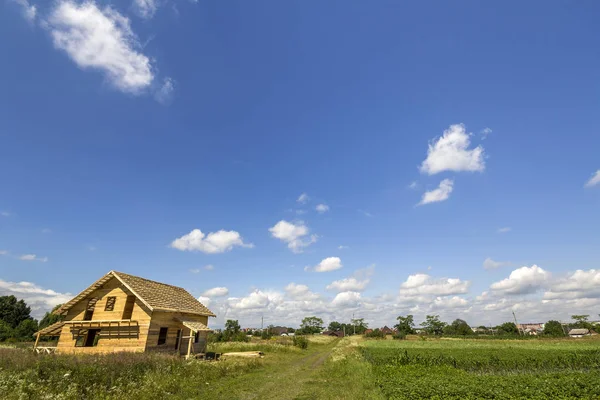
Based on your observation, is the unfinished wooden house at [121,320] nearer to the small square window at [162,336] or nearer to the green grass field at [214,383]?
the small square window at [162,336]

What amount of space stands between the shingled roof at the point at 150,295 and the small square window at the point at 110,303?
64.9 inches

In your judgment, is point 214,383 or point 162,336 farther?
point 162,336

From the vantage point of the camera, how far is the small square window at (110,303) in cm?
2444

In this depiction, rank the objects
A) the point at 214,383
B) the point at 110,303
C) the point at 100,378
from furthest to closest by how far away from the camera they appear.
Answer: the point at 110,303, the point at 214,383, the point at 100,378

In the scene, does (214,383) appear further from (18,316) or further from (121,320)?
(18,316)

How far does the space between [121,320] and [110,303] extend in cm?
269

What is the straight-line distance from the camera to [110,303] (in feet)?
80.7

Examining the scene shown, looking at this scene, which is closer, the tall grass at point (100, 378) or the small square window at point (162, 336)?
the tall grass at point (100, 378)

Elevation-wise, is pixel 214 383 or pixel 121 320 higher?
pixel 121 320

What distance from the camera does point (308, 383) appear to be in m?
17.4

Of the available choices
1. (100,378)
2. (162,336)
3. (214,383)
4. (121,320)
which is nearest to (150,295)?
(121,320)

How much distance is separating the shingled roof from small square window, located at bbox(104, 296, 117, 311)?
5.41 ft

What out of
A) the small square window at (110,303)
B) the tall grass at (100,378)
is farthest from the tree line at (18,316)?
the tall grass at (100,378)

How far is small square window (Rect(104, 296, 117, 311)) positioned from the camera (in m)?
24.4
